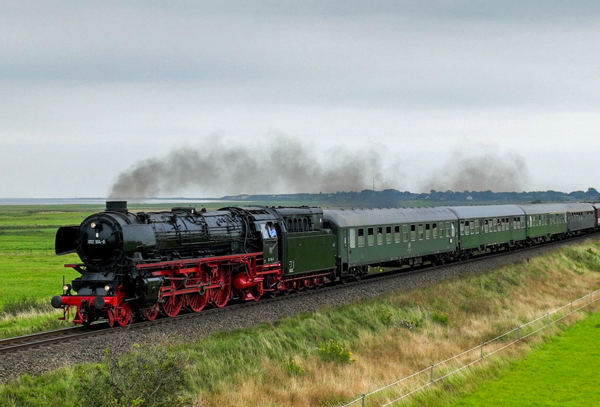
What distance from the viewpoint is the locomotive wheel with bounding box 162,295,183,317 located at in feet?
67.5

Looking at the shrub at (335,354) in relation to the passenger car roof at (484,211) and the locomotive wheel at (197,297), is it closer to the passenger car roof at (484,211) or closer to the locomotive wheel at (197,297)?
the locomotive wheel at (197,297)

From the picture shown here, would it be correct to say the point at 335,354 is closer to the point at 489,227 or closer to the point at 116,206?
the point at 116,206

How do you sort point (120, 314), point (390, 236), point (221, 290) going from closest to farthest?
point (120, 314), point (221, 290), point (390, 236)

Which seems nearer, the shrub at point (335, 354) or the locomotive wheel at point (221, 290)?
the shrub at point (335, 354)

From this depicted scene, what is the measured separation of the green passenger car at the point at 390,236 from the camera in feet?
98.5

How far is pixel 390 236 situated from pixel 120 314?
18.1 meters

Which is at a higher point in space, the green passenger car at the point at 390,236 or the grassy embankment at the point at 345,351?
the green passenger car at the point at 390,236

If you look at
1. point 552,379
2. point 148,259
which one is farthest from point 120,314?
point 552,379

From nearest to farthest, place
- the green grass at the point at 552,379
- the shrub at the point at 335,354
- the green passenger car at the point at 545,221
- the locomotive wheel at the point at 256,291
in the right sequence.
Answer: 1. the green grass at the point at 552,379
2. the shrub at the point at 335,354
3. the locomotive wheel at the point at 256,291
4. the green passenger car at the point at 545,221

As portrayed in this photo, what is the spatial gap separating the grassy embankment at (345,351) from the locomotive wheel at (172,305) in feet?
10.5

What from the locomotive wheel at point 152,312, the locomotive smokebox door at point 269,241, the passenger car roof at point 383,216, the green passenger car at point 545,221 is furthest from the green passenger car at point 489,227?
the locomotive wheel at point 152,312

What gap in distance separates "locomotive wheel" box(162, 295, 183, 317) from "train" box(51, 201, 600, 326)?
4 centimetres

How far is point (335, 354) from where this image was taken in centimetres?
1769

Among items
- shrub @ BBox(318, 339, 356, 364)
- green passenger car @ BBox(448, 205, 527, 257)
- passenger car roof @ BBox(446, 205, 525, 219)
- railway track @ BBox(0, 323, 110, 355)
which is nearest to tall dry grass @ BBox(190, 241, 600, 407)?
shrub @ BBox(318, 339, 356, 364)
